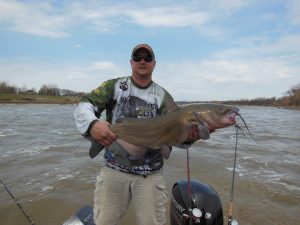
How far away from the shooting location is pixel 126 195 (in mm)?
4453

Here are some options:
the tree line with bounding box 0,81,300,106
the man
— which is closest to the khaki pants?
the man

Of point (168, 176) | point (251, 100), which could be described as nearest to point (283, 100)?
point (251, 100)

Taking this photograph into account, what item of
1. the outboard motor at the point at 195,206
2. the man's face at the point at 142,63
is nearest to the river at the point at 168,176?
the outboard motor at the point at 195,206

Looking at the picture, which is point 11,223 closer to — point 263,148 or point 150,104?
point 150,104

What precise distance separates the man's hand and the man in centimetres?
33

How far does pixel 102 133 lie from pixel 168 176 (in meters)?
7.63

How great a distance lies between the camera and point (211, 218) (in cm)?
498

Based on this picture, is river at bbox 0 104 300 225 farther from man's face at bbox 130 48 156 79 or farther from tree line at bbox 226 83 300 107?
tree line at bbox 226 83 300 107

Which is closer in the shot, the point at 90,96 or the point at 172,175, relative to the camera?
the point at 90,96

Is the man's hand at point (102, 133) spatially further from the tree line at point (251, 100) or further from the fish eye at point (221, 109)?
the tree line at point (251, 100)

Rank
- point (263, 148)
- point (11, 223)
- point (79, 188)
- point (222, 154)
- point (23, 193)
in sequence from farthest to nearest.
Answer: point (263, 148) < point (222, 154) < point (79, 188) < point (23, 193) < point (11, 223)

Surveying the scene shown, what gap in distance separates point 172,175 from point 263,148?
767 cm

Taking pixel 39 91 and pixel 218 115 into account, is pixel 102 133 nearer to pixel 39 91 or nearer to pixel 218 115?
pixel 218 115

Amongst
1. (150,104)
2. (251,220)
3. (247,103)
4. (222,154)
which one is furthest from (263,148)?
(247,103)
